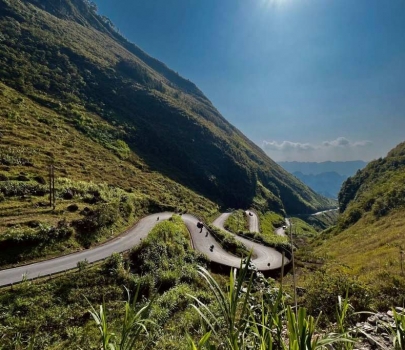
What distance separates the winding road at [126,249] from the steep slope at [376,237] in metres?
6.76

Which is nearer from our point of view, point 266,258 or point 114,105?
point 266,258

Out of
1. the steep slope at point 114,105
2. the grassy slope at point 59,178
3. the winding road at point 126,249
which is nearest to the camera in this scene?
the winding road at point 126,249

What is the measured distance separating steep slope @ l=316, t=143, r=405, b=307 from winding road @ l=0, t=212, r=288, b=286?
22.2 feet

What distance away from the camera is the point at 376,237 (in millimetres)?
29859

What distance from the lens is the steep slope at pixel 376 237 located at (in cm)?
1256

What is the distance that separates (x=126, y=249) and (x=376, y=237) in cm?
2816

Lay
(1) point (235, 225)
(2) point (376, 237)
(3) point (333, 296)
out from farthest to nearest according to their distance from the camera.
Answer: (1) point (235, 225) → (2) point (376, 237) → (3) point (333, 296)

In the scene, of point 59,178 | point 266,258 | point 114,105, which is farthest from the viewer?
point 114,105

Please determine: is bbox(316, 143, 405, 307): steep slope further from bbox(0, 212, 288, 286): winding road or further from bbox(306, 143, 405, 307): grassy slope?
bbox(0, 212, 288, 286): winding road

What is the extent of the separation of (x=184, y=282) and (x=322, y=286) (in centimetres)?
1226

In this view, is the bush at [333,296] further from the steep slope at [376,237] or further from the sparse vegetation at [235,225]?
the sparse vegetation at [235,225]

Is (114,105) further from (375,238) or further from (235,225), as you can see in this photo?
(375,238)

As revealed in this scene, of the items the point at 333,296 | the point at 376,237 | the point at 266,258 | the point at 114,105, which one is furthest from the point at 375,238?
the point at 114,105

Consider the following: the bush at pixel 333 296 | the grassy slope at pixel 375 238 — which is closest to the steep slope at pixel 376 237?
the grassy slope at pixel 375 238
